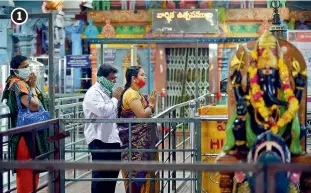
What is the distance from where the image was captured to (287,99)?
5.48 meters

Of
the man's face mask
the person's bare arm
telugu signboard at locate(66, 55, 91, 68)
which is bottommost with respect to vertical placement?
the person's bare arm

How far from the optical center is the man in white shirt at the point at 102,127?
7.55 m

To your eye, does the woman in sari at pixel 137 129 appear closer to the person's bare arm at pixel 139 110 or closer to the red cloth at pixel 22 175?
the person's bare arm at pixel 139 110

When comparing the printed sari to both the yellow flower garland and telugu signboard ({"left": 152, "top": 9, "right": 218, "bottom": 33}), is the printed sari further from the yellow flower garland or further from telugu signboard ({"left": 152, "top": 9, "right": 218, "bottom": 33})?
telugu signboard ({"left": 152, "top": 9, "right": 218, "bottom": 33})

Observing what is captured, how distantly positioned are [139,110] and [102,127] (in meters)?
0.44

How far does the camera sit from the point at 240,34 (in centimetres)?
1827

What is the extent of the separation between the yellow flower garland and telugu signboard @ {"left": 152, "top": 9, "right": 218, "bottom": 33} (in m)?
12.7

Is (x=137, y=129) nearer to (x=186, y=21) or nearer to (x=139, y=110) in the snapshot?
(x=139, y=110)

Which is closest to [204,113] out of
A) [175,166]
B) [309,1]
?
[175,166]

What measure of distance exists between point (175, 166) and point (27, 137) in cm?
331

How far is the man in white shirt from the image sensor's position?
297 inches

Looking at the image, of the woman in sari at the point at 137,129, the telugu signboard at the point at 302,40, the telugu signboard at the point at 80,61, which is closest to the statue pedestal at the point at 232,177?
the woman in sari at the point at 137,129

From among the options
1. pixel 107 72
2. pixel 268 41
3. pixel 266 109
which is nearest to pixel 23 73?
pixel 107 72

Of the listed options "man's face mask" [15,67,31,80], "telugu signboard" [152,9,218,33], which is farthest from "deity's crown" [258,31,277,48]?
"telugu signboard" [152,9,218,33]
